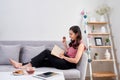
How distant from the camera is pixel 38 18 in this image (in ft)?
12.8

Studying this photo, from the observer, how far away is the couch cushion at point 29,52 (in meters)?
3.42

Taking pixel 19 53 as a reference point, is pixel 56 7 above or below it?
above

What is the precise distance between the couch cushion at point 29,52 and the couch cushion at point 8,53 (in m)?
0.11

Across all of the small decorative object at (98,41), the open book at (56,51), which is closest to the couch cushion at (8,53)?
the open book at (56,51)

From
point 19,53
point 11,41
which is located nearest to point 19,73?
point 19,53

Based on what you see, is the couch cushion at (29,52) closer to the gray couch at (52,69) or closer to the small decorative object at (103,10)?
the gray couch at (52,69)

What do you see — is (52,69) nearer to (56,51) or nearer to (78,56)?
(56,51)

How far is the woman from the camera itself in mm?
3025

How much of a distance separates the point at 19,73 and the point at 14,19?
1.79 m

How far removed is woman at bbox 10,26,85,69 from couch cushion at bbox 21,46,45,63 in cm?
27

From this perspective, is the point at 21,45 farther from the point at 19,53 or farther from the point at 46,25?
the point at 46,25

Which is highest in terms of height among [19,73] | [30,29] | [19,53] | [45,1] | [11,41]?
[45,1]

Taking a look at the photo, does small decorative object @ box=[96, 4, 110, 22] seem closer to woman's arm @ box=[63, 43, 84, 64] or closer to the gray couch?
the gray couch

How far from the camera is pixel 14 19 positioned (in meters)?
3.83
